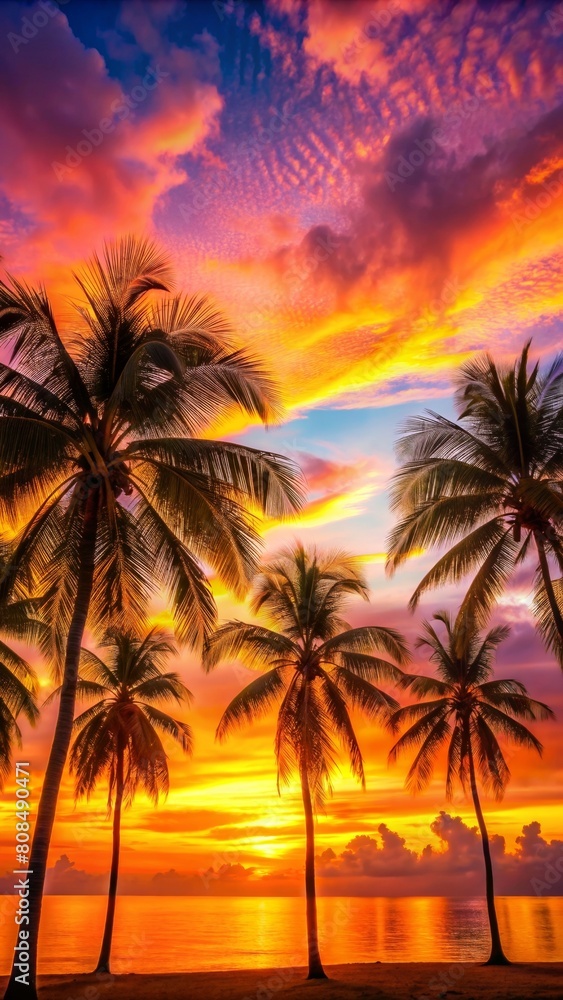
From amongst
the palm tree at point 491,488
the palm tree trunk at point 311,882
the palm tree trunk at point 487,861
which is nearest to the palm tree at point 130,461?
the palm tree at point 491,488

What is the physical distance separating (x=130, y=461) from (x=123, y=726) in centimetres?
1371

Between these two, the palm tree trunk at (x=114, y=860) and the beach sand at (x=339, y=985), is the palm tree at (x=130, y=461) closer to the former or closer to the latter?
the beach sand at (x=339, y=985)

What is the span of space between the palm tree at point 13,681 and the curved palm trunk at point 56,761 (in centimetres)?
725

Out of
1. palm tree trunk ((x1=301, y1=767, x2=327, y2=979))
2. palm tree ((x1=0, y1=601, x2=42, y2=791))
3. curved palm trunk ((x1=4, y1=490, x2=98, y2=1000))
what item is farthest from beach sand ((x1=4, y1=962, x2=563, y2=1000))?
curved palm trunk ((x1=4, y1=490, x2=98, y2=1000))

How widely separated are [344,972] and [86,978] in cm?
799

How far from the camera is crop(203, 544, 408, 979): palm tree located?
851 inches

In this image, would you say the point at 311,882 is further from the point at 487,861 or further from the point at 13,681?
the point at 13,681

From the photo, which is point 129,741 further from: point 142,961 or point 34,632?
point 142,961

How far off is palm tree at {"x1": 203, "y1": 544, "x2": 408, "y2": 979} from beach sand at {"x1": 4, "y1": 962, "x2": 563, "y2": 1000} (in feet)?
6.28

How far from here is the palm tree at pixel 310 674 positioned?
21625 millimetres

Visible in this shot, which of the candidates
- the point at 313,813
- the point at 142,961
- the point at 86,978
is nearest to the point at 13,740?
the point at 86,978

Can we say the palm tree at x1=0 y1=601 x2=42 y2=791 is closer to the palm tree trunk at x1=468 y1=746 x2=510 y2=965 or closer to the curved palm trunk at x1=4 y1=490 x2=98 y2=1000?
the curved palm trunk at x1=4 y1=490 x2=98 y2=1000

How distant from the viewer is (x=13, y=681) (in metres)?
21.9

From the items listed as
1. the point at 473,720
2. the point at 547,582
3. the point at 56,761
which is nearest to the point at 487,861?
the point at 473,720
